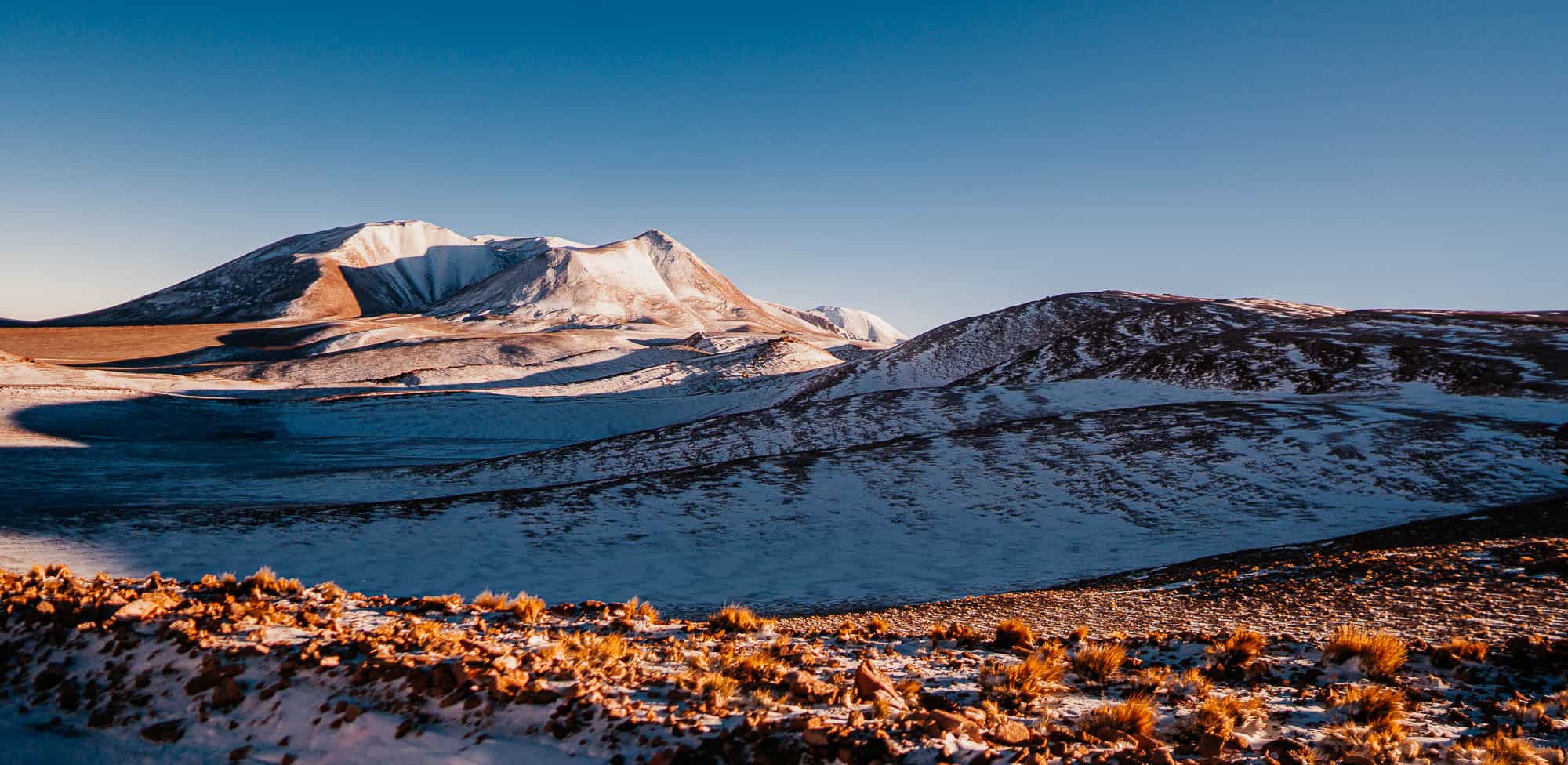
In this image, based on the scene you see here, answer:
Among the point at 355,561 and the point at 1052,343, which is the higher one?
the point at 1052,343

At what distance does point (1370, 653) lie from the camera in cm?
673

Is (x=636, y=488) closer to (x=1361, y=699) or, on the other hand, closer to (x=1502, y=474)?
(x=1361, y=699)

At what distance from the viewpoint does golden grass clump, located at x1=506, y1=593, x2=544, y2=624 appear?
8289 millimetres

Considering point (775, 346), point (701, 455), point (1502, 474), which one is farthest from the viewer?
point (775, 346)

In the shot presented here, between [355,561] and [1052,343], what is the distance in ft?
167

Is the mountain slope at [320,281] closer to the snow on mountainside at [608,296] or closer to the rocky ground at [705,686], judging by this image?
the snow on mountainside at [608,296]

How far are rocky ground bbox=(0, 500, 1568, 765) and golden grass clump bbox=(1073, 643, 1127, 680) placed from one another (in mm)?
29

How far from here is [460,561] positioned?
16.6 metres

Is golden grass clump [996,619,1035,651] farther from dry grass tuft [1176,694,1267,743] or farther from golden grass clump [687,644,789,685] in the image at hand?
golden grass clump [687,644,789,685]

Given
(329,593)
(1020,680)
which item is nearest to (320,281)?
(329,593)

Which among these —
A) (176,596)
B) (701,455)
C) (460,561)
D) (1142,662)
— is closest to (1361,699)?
(1142,662)

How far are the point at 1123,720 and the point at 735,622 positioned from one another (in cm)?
441

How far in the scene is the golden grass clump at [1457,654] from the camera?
6785 mm

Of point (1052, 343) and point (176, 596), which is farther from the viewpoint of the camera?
point (1052, 343)
